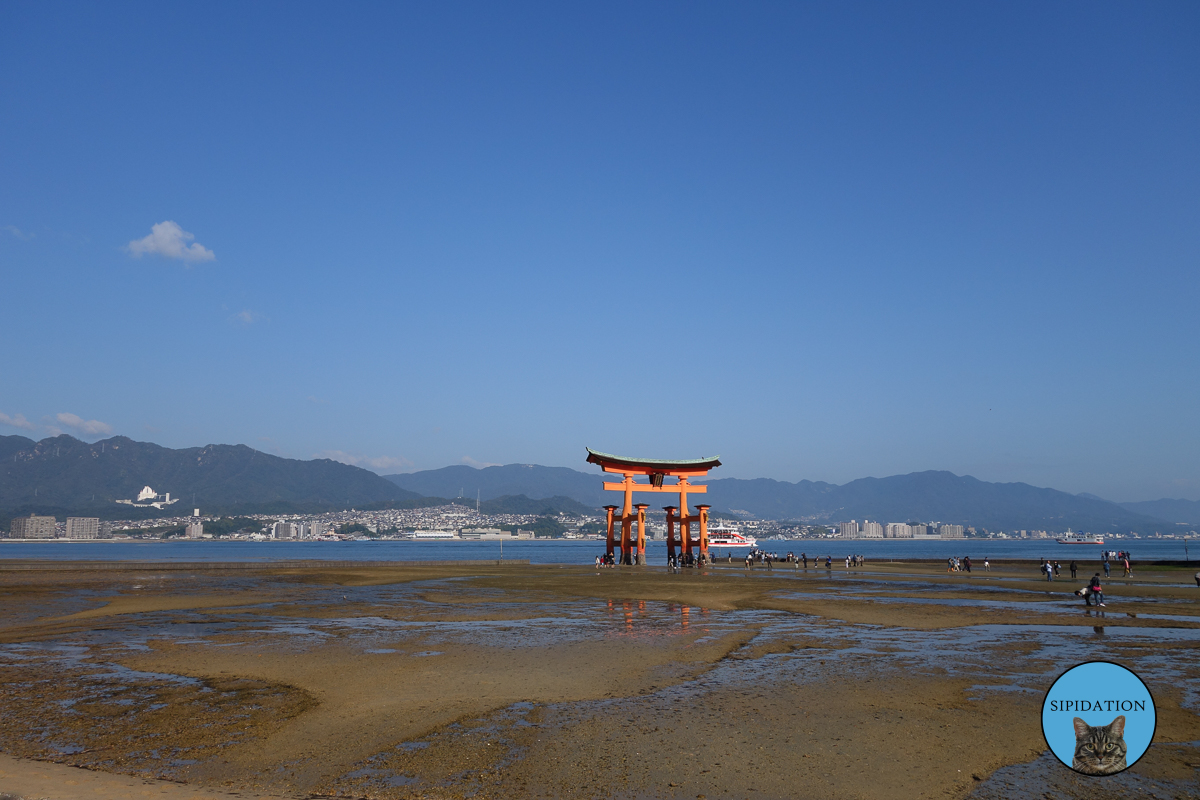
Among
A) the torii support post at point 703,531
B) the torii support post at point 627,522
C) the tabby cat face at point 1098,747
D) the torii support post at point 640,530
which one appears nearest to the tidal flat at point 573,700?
A: the tabby cat face at point 1098,747

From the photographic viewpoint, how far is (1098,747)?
419 cm

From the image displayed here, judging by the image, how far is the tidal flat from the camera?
304 inches

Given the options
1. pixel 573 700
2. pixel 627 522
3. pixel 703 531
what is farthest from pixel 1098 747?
pixel 703 531

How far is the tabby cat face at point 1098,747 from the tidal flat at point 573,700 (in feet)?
12.1

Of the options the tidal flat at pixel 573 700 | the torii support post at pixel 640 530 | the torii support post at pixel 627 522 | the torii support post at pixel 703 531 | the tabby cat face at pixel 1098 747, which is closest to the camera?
the tabby cat face at pixel 1098 747

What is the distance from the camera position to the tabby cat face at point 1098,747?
13.5 ft

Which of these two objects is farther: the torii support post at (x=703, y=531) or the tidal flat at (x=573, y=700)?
the torii support post at (x=703, y=531)

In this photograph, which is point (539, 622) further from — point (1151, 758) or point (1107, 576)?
point (1107, 576)

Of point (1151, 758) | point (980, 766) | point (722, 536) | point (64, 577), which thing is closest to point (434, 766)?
point (980, 766)

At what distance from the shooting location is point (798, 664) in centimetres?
1466

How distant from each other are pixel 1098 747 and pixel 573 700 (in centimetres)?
862

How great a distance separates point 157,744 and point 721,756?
7.27 m

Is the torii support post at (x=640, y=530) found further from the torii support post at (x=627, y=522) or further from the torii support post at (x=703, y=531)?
the torii support post at (x=703, y=531)

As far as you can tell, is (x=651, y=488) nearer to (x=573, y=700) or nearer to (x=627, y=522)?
(x=627, y=522)
